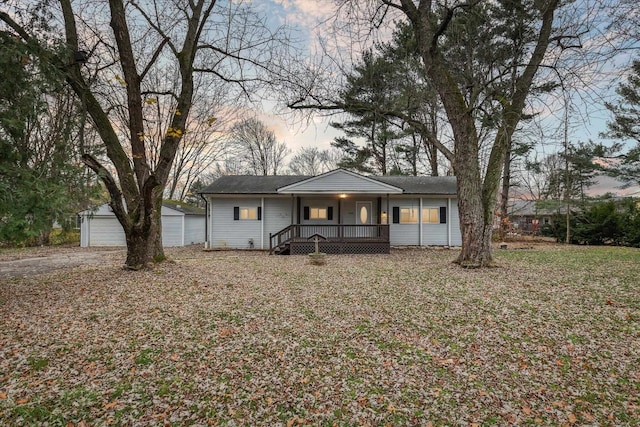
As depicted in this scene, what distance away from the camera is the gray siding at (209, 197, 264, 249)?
16297 mm

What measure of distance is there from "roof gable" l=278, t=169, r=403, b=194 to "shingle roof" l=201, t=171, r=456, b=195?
1.81 m

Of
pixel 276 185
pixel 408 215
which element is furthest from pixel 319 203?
pixel 408 215

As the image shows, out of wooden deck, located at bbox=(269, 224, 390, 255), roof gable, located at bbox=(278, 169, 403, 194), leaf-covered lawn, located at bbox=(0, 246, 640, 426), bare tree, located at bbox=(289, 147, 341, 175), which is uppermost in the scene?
bare tree, located at bbox=(289, 147, 341, 175)

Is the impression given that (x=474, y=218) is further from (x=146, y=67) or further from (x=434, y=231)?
(x=146, y=67)

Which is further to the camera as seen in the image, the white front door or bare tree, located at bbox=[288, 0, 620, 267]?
the white front door

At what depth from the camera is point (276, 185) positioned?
17078 millimetres

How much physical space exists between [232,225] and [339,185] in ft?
20.4

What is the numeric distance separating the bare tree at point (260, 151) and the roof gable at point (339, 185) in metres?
16.2

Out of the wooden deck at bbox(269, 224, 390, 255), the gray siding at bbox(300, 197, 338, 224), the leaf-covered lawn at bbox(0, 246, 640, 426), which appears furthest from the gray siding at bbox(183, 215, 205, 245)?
the leaf-covered lawn at bbox(0, 246, 640, 426)

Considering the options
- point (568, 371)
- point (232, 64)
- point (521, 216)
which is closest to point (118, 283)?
point (232, 64)

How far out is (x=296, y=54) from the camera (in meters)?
8.73

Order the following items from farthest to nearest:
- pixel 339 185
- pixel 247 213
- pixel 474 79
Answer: pixel 247 213 → pixel 339 185 → pixel 474 79

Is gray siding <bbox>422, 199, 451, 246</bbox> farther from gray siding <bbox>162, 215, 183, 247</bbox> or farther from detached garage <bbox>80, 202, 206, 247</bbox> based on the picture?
gray siding <bbox>162, 215, 183, 247</bbox>

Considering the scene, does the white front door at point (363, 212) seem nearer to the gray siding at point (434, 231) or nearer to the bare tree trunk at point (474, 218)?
the gray siding at point (434, 231)
